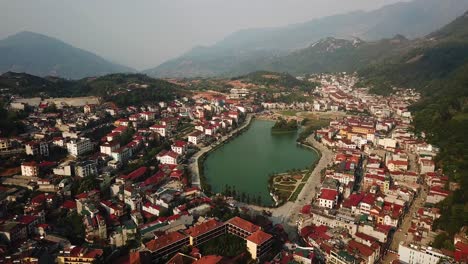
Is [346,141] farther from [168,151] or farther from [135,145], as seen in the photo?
[135,145]

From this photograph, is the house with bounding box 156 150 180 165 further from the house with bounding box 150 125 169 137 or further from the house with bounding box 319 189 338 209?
the house with bounding box 319 189 338 209

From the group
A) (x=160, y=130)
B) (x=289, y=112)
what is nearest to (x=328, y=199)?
(x=160, y=130)

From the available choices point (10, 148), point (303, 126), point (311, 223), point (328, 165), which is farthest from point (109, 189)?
point (303, 126)

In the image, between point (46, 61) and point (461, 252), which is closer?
point (461, 252)

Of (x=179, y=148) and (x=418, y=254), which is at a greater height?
(x=179, y=148)

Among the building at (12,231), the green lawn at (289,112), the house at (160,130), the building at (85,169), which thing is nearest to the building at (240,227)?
the building at (12,231)

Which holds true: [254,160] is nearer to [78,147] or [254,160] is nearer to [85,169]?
[85,169]
